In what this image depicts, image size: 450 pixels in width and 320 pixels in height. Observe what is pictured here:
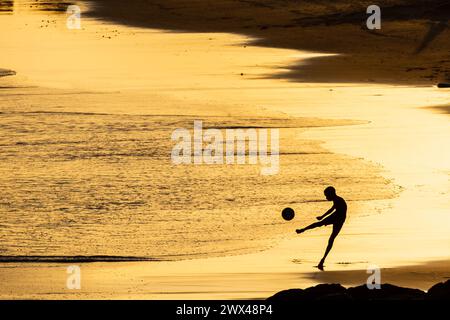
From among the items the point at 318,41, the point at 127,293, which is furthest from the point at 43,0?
the point at 127,293

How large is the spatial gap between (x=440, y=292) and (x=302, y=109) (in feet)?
65.3

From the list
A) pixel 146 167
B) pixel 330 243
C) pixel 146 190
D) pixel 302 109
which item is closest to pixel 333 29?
pixel 302 109

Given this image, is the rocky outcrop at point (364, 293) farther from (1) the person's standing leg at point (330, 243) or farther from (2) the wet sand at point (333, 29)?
(2) the wet sand at point (333, 29)

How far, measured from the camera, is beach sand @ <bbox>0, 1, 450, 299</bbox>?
18.6 m

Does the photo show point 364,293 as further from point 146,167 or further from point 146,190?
point 146,167

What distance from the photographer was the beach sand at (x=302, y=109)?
18625mm

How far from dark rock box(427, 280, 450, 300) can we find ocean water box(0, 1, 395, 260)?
4.94 metres

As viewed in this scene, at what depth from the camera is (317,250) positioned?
66.3 feet

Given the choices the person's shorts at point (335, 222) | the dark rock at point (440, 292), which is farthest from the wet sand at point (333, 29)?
the dark rock at point (440, 292)

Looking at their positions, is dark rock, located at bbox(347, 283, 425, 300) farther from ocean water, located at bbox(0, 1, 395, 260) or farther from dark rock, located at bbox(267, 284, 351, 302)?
ocean water, located at bbox(0, 1, 395, 260)

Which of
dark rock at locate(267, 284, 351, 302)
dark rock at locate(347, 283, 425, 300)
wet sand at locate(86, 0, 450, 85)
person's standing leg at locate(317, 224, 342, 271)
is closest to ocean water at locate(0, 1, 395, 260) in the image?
person's standing leg at locate(317, 224, 342, 271)

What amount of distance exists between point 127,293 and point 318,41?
34179 millimetres

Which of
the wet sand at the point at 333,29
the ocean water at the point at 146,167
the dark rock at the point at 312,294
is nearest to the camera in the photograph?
the dark rock at the point at 312,294

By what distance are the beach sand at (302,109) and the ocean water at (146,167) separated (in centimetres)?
20
